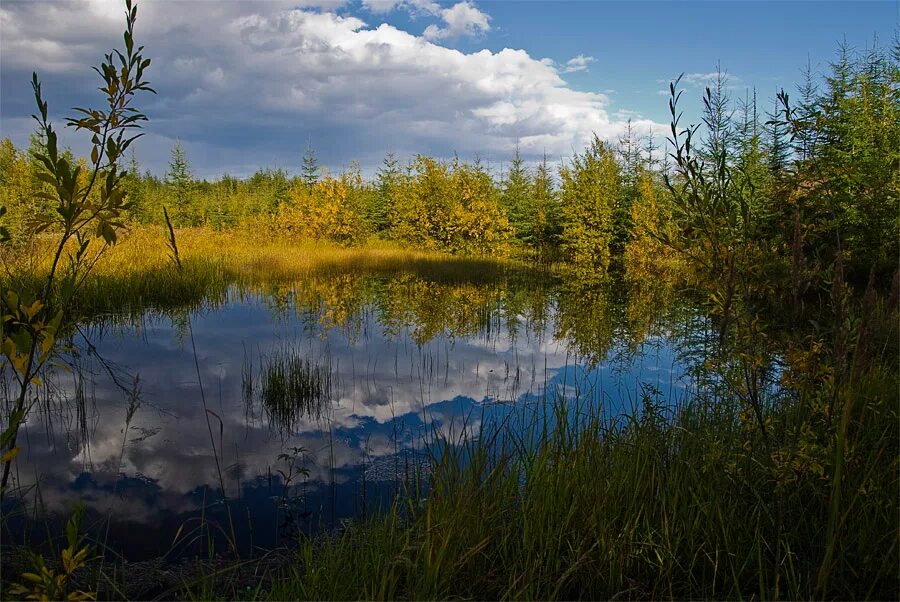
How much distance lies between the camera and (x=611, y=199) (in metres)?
23.4

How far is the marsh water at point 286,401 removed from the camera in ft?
10.9

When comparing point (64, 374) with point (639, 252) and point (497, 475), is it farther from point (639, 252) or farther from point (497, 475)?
point (639, 252)

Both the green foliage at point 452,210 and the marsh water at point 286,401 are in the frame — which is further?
the green foliage at point 452,210

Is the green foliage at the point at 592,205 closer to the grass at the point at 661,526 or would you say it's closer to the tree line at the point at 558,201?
the tree line at the point at 558,201

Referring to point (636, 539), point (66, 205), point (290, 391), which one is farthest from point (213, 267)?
point (636, 539)

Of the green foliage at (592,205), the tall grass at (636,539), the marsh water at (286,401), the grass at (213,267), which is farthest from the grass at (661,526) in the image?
the green foliage at (592,205)

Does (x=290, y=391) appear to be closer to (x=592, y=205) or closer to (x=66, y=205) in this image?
(x=66, y=205)

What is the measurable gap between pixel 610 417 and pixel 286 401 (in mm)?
3103

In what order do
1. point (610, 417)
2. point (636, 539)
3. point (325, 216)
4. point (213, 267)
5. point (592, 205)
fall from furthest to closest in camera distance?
point (325, 216) < point (592, 205) < point (213, 267) < point (610, 417) < point (636, 539)

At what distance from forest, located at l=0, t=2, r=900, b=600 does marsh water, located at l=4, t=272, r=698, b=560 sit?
0.10m

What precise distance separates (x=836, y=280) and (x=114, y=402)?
5685mm

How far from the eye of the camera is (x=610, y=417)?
4.10 meters

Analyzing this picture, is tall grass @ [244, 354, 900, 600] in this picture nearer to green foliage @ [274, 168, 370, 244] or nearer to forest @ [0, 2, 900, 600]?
forest @ [0, 2, 900, 600]

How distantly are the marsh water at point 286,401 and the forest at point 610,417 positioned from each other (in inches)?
4.1
